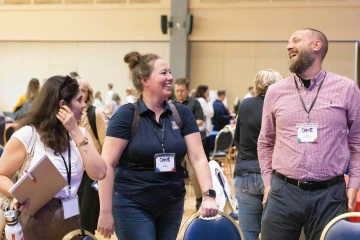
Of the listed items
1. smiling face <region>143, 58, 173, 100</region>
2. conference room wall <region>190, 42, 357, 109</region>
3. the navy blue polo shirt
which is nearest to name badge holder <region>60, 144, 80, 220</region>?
the navy blue polo shirt

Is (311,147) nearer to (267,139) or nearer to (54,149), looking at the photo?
(267,139)

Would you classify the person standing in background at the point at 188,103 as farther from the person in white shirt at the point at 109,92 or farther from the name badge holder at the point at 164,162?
the person in white shirt at the point at 109,92

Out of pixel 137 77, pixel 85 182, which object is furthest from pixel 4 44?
pixel 137 77

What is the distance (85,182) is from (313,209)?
1.86m

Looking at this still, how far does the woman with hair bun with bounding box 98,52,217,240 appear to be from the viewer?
2678 mm

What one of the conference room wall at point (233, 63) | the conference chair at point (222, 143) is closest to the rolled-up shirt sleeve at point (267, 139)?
the conference chair at point (222, 143)

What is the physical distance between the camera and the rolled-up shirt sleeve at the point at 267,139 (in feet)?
9.56

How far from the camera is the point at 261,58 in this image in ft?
46.7

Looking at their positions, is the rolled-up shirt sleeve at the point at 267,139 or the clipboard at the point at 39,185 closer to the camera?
the clipboard at the point at 39,185

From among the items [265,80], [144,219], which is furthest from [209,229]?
[265,80]

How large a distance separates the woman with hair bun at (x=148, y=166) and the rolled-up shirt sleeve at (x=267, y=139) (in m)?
0.33

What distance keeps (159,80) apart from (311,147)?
0.78 meters

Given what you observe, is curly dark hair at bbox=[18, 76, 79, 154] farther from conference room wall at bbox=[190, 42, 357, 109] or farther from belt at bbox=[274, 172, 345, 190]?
conference room wall at bbox=[190, 42, 357, 109]

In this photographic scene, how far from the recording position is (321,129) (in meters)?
2.70
